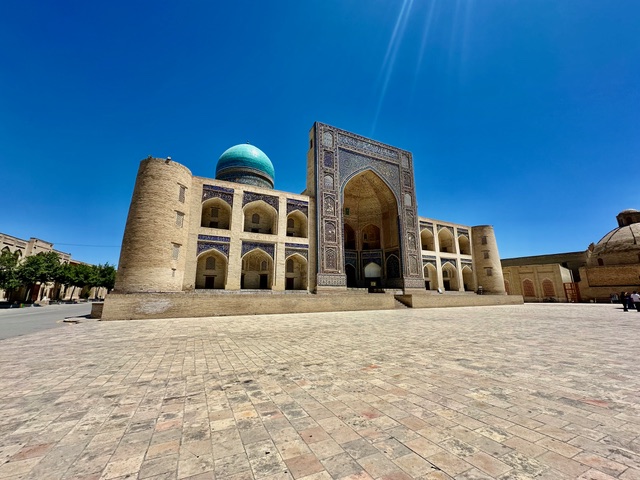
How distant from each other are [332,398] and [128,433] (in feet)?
5.24

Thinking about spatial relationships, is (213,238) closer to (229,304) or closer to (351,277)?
(229,304)

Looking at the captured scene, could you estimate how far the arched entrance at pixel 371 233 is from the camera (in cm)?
2276

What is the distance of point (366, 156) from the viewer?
72.2ft

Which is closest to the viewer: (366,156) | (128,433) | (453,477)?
(453,477)

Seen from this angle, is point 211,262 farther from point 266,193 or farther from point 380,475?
point 380,475

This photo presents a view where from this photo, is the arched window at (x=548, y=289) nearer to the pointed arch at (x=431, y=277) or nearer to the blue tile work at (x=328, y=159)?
the pointed arch at (x=431, y=277)

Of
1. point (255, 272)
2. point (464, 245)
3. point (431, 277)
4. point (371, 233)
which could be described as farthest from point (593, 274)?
point (255, 272)

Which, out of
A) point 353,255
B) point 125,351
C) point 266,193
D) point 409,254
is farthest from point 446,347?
point 353,255

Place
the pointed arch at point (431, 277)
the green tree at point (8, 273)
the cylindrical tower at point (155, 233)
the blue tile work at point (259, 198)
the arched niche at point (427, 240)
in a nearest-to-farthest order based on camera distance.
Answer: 1. the cylindrical tower at point (155, 233)
2. the blue tile work at point (259, 198)
3. the green tree at point (8, 273)
4. the pointed arch at point (431, 277)
5. the arched niche at point (427, 240)

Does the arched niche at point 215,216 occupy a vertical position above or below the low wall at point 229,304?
above

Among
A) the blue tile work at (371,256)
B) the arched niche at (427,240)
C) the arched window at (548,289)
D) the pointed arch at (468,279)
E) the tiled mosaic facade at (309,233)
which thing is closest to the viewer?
the tiled mosaic facade at (309,233)

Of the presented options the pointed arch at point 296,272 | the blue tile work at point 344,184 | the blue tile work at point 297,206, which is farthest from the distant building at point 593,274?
the blue tile work at point 297,206

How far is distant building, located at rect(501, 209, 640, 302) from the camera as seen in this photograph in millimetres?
24562

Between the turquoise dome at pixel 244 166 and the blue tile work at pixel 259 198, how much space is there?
5.32 m
